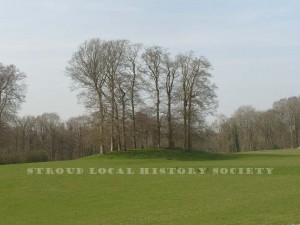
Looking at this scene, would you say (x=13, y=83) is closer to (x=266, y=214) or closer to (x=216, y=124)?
(x=266, y=214)

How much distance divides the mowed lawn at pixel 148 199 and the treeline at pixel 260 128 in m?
65.9

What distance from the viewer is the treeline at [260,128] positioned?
9275cm

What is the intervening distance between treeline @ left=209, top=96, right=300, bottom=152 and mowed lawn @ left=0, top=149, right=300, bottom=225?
216 ft

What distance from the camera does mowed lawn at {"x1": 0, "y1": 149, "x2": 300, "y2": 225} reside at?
1353 centimetres

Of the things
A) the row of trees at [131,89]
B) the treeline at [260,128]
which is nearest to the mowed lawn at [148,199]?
the row of trees at [131,89]

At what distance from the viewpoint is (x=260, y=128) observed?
9769 cm

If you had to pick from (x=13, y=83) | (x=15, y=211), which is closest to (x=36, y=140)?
(x=13, y=83)

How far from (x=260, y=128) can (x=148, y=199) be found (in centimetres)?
8398

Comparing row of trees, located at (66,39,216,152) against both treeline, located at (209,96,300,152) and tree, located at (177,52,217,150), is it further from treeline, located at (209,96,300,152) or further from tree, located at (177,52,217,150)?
treeline, located at (209,96,300,152)

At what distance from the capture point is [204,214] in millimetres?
13812

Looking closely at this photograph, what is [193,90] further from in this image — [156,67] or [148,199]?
[148,199]

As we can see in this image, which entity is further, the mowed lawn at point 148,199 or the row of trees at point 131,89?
the row of trees at point 131,89

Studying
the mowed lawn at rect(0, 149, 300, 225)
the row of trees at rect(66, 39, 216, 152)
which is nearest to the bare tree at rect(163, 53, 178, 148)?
the row of trees at rect(66, 39, 216, 152)

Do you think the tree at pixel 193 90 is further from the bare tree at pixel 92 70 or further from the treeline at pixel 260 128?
the treeline at pixel 260 128
